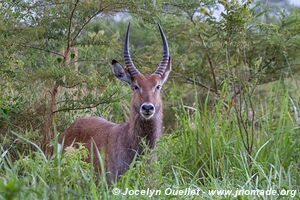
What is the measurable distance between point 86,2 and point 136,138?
1.61m

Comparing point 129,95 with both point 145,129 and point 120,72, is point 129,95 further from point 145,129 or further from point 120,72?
point 145,129

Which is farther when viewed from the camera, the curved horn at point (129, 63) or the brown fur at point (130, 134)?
the curved horn at point (129, 63)

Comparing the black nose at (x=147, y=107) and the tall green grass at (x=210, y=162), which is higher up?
the black nose at (x=147, y=107)

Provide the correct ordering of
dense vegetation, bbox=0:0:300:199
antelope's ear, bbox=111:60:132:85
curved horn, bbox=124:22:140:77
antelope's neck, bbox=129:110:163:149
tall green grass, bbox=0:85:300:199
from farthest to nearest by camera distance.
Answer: antelope's ear, bbox=111:60:132:85 < curved horn, bbox=124:22:140:77 < antelope's neck, bbox=129:110:163:149 < dense vegetation, bbox=0:0:300:199 < tall green grass, bbox=0:85:300:199

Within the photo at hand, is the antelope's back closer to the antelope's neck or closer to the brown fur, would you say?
the brown fur

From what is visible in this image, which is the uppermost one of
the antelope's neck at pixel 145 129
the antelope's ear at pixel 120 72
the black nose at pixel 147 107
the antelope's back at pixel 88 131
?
the antelope's ear at pixel 120 72

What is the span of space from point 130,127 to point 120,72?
697mm

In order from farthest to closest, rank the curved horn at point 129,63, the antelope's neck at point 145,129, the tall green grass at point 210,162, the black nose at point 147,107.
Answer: the curved horn at point 129,63, the antelope's neck at point 145,129, the black nose at point 147,107, the tall green grass at point 210,162

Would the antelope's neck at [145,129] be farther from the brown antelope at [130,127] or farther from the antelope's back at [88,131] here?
the antelope's back at [88,131]

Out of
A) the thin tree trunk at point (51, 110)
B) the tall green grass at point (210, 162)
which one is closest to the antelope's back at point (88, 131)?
the thin tree trunk at point (51, 110)

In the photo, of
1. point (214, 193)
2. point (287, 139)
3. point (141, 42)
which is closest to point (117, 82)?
point (287, 139)

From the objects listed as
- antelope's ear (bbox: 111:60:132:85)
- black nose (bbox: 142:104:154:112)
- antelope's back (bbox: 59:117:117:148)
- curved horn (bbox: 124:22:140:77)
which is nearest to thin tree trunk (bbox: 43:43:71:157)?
antelope's back (bbox: 59:117:117:148)

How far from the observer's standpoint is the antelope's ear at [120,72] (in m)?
7.49

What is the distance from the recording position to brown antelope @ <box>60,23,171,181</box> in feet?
22.9
